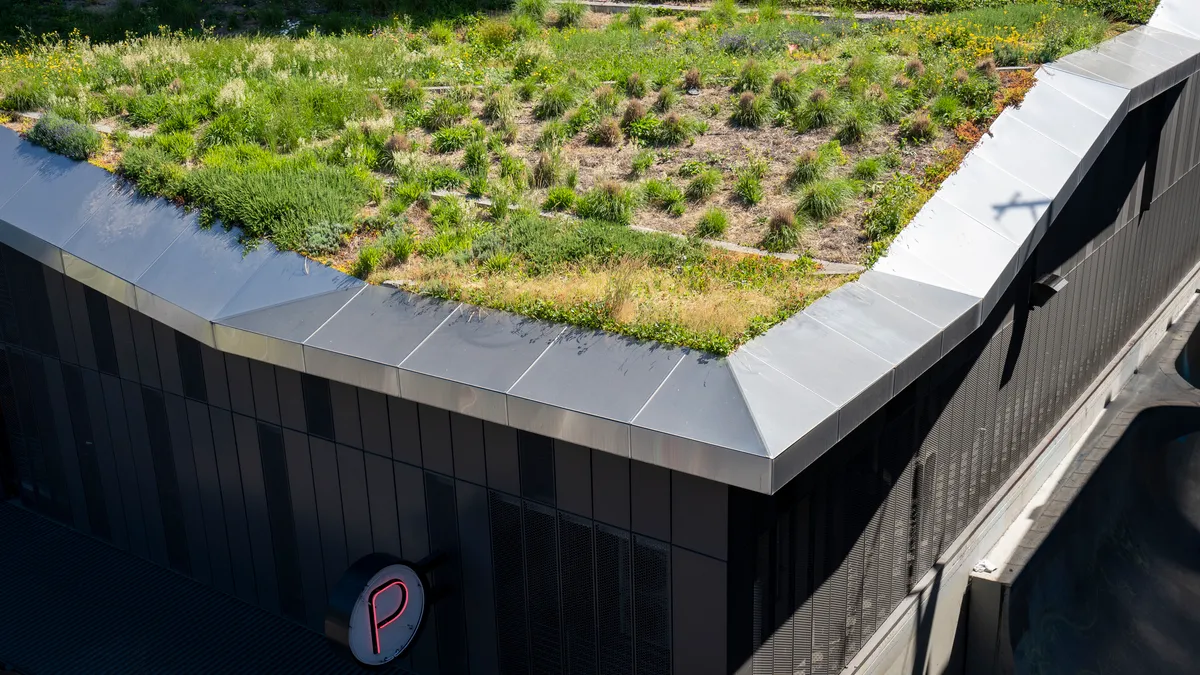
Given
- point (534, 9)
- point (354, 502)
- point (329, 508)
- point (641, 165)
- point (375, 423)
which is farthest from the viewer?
point (534, 9)

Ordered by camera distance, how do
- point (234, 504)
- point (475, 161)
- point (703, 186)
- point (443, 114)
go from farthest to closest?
point (443, 114), point (475, 161), point (703, 186), point (234, 504)

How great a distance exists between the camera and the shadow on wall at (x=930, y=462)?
33.8ft

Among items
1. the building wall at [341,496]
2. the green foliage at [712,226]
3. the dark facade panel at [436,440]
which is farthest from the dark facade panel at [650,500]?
the green foliage at [712,226]

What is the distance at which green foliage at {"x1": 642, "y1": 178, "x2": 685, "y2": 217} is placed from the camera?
1414cm

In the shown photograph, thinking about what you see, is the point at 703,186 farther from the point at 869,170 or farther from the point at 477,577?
the point at 477,577

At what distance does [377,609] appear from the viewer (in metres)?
10.7

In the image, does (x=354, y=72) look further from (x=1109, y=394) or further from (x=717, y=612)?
(x=1109, y=394)

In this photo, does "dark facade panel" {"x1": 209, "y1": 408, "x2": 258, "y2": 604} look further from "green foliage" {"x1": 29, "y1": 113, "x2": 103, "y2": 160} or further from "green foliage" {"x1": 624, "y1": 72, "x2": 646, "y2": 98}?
"green foliage" {"x1": 624, "y1": 72, "x2": 646, "y2": 98}

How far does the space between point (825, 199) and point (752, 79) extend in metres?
5.27

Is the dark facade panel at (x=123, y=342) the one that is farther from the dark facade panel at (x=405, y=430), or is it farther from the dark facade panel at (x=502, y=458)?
the dark facade panel at (x=502, y=458)

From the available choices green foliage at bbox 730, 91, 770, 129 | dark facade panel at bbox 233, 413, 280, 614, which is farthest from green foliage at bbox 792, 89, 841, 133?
dark facade panel at bbox 233, 413, 280, 614

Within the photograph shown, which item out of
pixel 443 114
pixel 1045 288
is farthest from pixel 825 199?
pixel 443 114

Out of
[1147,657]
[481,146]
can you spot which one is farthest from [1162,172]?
[481,146]

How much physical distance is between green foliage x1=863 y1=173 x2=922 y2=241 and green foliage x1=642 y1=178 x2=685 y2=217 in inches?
97.9
